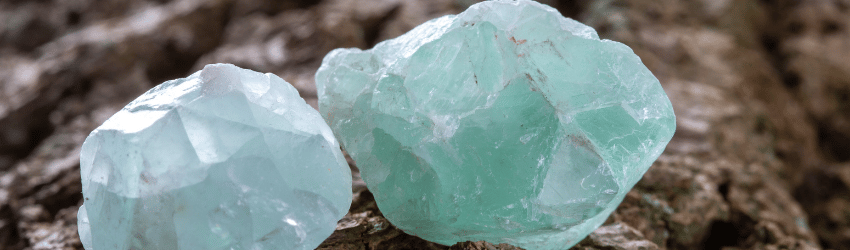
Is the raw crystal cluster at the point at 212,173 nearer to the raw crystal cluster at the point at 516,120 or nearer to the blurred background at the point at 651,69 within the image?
the raw crystal cluster at the point at 516,120

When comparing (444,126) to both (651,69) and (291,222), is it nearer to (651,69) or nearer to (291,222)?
(291,222)

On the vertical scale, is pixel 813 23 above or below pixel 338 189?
below

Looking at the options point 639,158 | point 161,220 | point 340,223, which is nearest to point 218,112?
point 161,220

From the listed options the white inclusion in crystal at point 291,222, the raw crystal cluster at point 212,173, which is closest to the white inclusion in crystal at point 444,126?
the raw crystal cluster at point 212,173

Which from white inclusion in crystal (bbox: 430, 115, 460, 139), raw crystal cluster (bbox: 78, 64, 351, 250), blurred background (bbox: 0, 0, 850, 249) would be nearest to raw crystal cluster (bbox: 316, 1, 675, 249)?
white inclusion in crystal (bbox: 430, 115, 460, 139)

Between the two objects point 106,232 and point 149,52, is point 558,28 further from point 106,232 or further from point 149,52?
point 149,52

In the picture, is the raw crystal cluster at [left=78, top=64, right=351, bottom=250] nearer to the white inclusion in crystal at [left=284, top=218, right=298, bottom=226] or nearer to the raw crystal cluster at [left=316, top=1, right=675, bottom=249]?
the white inclusion in crystal at [left=284, top=218, right=298, bottom=226]
